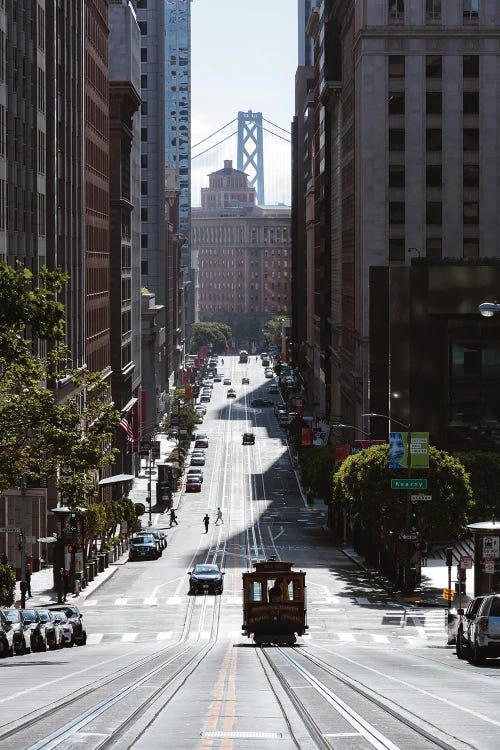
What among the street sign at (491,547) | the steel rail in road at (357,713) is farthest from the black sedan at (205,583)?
the steel rail in road at (357,713)

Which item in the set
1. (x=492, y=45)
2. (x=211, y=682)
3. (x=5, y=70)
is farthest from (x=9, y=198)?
(x=492, y=45)

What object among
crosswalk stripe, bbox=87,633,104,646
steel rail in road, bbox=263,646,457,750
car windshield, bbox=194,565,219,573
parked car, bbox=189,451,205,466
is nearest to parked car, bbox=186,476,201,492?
parked car, bbox=189,451,205,466

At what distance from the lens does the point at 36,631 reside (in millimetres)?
42781

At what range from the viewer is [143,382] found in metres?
191

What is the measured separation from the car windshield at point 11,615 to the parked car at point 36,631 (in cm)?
85

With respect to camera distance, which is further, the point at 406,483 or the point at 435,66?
the point at 435,66

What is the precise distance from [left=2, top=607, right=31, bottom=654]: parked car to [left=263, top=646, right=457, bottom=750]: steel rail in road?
10.9 metres

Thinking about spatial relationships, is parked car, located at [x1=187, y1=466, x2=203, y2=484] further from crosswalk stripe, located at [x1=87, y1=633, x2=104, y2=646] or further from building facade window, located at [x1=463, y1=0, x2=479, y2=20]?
crosswalk stripe, located at [x1=87, y1=633, x2=104, y2=646]

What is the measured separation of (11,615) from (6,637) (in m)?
2.06

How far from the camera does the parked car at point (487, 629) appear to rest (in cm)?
3188

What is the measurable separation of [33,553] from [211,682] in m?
58.0

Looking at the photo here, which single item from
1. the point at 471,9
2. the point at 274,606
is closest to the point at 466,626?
the point at 274,606

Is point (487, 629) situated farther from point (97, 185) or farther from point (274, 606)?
point (97, 185)

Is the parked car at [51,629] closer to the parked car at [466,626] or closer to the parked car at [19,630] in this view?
the parked car at [19,630]
